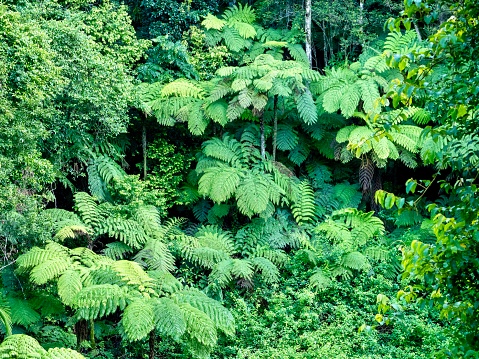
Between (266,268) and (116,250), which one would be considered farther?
(116,250)

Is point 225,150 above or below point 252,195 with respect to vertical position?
above

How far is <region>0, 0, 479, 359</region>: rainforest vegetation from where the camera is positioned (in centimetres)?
777

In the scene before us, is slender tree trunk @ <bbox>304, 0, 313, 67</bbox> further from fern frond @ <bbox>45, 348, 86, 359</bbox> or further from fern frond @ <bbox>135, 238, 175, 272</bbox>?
fern frond @ <bbox>45, 348, 86, 359</bbox>

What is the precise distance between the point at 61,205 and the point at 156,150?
184cm

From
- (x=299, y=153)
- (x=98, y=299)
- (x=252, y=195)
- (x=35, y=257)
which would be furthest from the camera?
(x=299, y=153)

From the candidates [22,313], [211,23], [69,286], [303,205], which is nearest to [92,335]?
[22,313]

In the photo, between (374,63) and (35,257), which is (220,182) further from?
(374,63)

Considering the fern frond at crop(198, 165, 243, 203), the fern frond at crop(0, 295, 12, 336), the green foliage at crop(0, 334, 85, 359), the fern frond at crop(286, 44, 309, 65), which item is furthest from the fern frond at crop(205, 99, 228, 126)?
the green foliage at crop(0, 334, 85, 359)

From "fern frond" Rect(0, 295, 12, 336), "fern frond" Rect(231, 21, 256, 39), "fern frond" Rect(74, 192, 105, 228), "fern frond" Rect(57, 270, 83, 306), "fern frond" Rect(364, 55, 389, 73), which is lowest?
"fern frond" Rect(0, 295, 12, 336)

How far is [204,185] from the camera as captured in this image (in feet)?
33.2

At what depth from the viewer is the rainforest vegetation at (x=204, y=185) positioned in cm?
777

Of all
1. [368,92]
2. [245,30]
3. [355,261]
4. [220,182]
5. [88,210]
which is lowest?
[355,261]

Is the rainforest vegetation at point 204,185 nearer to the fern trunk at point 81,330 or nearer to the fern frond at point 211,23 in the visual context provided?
the fern trunk at point 81,330

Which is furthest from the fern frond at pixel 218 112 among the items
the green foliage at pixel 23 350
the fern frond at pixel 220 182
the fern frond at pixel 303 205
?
the green foliage at pixel 23 350
